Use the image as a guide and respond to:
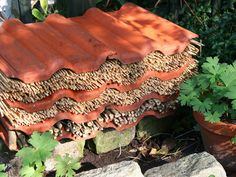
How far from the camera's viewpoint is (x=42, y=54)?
12.2ft

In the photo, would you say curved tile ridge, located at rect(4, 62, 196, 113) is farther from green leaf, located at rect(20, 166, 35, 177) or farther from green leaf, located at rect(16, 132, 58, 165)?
green leaf, located at rect(20, 166, 35, 177)

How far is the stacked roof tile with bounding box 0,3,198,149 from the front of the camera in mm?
3547

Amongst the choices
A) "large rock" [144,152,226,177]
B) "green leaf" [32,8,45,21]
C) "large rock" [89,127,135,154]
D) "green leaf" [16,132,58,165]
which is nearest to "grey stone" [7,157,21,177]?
"green leaf" [16,132,58,165]

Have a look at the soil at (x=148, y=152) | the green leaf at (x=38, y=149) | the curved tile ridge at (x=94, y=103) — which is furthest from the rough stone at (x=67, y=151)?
the green leaf at (x=38, y=149)

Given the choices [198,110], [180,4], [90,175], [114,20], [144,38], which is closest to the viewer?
[90,175]

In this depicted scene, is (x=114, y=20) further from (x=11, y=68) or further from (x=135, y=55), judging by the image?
(x=11, y=68)

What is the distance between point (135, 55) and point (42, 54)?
0.72 metres

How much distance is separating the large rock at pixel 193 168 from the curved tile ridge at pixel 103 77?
28.8 inches

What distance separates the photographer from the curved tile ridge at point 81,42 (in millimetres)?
3576

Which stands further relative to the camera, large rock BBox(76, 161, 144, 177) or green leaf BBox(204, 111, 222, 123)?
green leaf BBox(204, 111, 222, 123)

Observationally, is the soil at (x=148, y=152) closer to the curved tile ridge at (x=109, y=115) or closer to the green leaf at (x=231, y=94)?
the curved tile ridge at (x=109, y=115)

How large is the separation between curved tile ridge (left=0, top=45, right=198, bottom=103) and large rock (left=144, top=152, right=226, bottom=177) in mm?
731

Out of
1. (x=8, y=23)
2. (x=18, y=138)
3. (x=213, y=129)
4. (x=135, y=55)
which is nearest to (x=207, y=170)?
(x=213, y=129)

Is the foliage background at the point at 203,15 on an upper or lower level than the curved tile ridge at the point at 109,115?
upper
